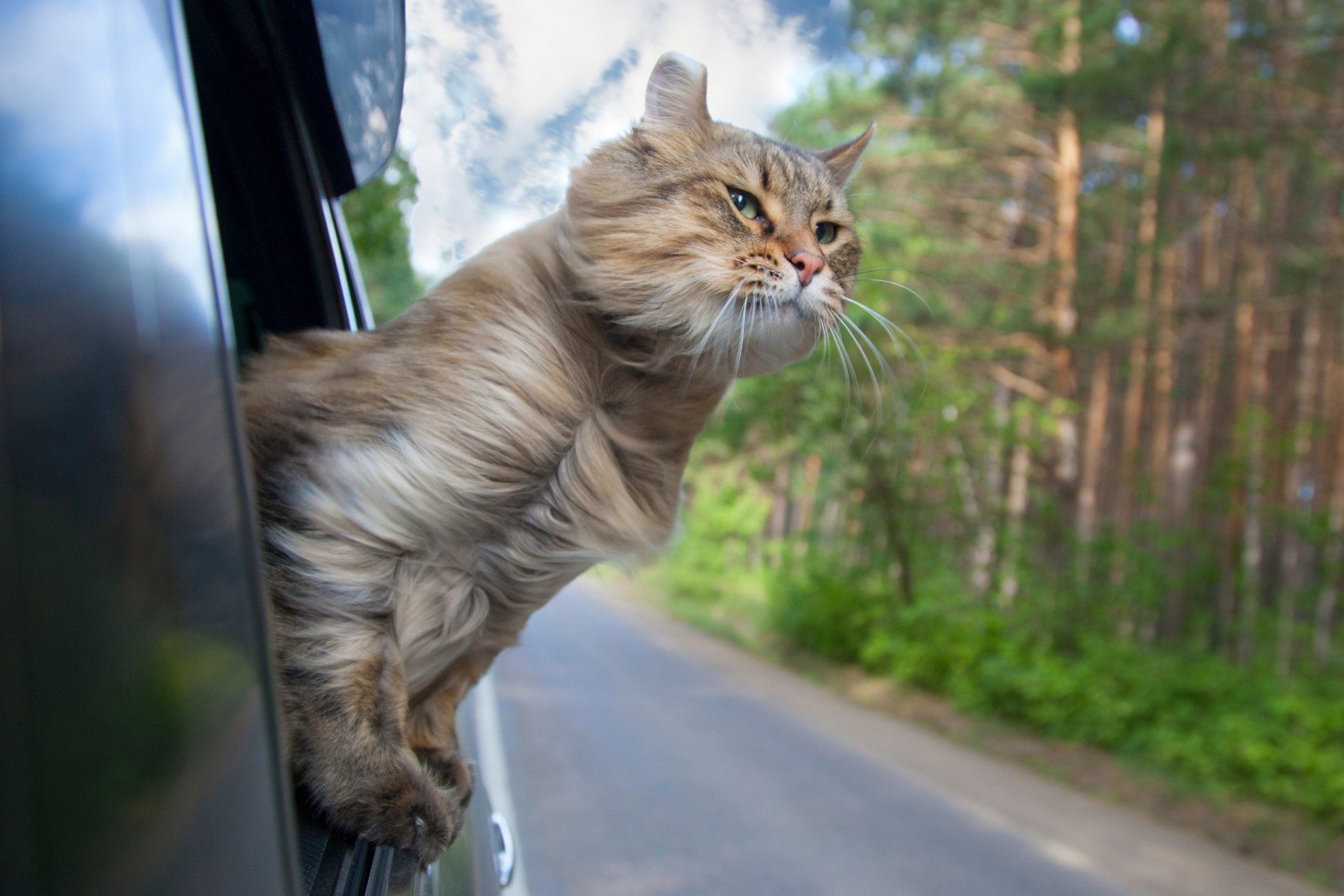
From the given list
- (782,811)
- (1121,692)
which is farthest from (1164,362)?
(782,811)

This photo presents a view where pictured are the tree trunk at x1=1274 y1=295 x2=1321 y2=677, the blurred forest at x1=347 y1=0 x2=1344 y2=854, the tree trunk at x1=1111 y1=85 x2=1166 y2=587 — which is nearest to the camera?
the blurred forest at x1=347 y1=0 x2=1344 y2=854

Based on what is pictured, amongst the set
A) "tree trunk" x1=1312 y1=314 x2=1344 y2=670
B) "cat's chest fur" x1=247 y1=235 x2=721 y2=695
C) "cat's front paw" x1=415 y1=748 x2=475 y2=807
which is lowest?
"tree trunk" x1=1312 y1=314 x2=1344 y2=670

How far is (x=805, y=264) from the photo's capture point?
62.3 inches

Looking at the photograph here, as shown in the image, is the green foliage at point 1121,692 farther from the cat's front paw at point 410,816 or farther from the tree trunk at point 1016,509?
the cat's front paw at point 410,816

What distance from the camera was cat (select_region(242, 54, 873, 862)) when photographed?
1.28 meters

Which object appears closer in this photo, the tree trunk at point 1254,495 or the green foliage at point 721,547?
the tree trunk at point 1254,495

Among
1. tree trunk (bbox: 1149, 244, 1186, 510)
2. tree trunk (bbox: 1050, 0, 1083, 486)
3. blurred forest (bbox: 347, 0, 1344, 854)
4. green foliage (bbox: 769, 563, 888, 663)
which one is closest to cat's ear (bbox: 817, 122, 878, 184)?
blurred forest (bbox: 347, 0, 1344, 854)

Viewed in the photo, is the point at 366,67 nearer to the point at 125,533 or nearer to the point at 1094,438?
the point at 125,533

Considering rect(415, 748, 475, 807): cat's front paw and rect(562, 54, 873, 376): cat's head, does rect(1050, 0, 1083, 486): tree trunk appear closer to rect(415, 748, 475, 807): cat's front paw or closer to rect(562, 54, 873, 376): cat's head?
rect(562, 54, 873, 376): cat's head

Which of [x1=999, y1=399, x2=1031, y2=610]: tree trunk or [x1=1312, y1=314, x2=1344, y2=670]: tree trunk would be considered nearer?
[x1=1312, y1=314, x2=1344, y2=670]: tree trunk

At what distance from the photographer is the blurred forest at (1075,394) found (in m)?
9.51

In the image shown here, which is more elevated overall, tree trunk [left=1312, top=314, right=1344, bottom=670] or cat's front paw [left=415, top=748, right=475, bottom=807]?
cat's front paw [left=415, top=748, right=475, bottom=807]

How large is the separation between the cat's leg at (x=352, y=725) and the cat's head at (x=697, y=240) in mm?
608

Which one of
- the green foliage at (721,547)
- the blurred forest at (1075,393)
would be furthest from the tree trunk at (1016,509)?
the green foliage at (721,547)
